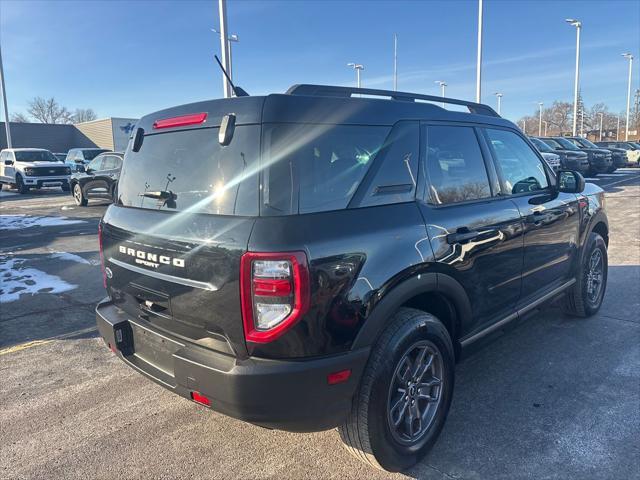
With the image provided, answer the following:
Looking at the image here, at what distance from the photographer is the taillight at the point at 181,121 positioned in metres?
2.57

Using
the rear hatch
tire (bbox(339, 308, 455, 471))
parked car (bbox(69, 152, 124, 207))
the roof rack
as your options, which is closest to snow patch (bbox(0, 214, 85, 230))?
parked car (bbox(69, 152, 124, 207))

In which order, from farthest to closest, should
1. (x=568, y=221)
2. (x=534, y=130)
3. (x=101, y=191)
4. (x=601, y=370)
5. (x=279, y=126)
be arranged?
1. (x=534, y=130)
2. (x=101, y=191)
3. (x=568, y=221)
4. (x=601, y=370)
5. (x=279, y=126)

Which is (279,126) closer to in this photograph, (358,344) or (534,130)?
(358,344)

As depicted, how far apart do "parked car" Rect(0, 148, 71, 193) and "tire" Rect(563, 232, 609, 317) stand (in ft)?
71.2

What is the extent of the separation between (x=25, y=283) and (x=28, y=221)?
7.19m

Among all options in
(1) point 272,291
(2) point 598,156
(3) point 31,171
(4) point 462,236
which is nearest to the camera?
(1) point 272,291

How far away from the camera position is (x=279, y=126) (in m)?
2.26

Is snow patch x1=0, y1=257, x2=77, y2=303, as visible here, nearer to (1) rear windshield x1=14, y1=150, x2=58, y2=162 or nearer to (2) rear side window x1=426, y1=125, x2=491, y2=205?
(2) rear side window x1=426, y1=125, x2=491, y2=205

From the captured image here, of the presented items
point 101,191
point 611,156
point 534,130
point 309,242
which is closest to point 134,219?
point 309,242

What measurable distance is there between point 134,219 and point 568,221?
3.57m

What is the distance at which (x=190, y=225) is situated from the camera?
240 centimetres

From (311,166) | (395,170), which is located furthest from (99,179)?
(311,166)

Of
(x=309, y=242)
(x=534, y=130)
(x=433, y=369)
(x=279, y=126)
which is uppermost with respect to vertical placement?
(x=534, y=130)

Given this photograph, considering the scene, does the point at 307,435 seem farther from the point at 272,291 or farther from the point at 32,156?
the point at 32,156
